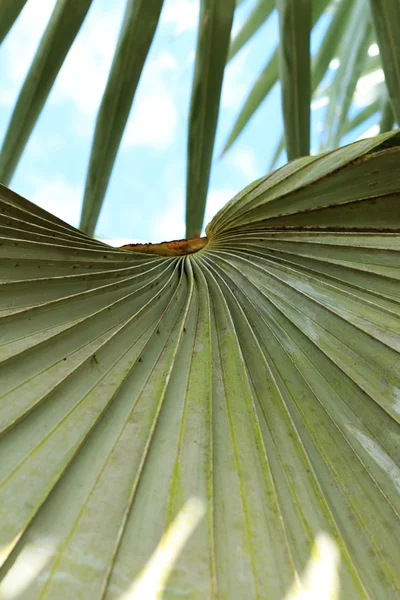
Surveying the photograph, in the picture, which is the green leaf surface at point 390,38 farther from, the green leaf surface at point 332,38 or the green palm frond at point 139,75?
the green leaf surface at point 332,38

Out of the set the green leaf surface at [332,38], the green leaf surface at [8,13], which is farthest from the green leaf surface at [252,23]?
the green leaf surface at [8,13]

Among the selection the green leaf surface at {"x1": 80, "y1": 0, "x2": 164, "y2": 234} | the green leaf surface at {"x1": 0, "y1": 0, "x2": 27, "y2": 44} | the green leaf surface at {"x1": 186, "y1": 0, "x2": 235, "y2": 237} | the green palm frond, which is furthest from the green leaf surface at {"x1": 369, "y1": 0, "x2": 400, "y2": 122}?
the green leaf surface at {"x1": 0, "y1": 0, "x2": 27, "y2": 44}

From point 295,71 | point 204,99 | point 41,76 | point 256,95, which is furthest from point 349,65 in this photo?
point 41,76

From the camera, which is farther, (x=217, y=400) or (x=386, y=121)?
(x=386, y=121)

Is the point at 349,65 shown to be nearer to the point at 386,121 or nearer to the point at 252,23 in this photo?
the point at 386,121

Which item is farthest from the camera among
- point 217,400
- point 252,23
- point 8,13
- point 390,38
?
point 252,23

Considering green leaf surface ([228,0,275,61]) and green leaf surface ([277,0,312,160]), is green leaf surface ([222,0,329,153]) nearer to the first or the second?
green leaf surface ([228,0,275,61])

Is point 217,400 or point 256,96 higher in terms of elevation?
point 256,96
